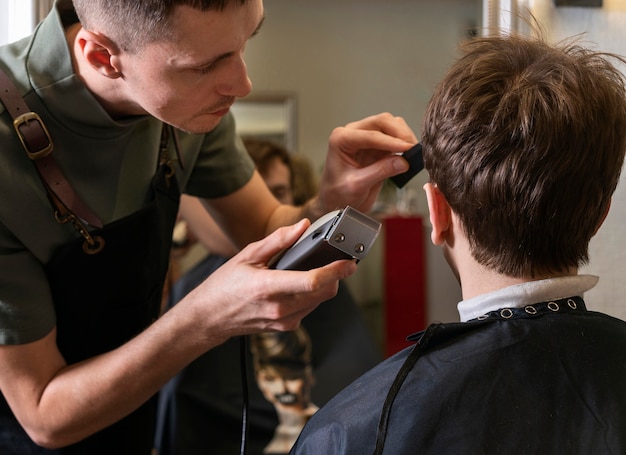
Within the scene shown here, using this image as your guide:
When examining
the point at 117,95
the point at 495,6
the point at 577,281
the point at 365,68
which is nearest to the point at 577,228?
the point at 577,281

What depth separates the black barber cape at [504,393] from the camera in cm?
91

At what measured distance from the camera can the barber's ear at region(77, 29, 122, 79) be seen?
3.76 feet

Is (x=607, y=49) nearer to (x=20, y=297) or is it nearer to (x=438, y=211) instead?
(x=438, y=211)

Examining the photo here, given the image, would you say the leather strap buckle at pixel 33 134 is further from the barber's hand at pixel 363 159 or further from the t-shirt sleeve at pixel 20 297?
the barber's hand at pixel 363 159

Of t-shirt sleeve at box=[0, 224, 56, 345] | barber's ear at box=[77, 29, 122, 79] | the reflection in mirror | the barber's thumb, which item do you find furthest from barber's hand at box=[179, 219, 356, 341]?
the reflection in mirror

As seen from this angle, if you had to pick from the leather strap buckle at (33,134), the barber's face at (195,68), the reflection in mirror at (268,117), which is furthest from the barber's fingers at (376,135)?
the reflection in mirror at (268,117)

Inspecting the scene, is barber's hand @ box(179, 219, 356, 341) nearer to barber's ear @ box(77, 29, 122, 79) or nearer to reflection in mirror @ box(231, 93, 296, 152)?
barber's ear @ box(77, 29, 122, 79)

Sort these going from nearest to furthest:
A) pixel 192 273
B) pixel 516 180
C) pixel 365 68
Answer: pixel 516 180, pixel 192 273, pixel 365 68

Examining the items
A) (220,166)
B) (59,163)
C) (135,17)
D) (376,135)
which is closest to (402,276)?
(220,166)

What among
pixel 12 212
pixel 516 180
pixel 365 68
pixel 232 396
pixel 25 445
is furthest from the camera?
pixel 365 68

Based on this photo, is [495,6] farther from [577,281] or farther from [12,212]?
[12,212]

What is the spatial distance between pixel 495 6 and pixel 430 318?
197 centimetres

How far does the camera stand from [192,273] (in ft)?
9.65

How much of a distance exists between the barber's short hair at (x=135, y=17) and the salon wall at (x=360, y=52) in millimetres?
2126
